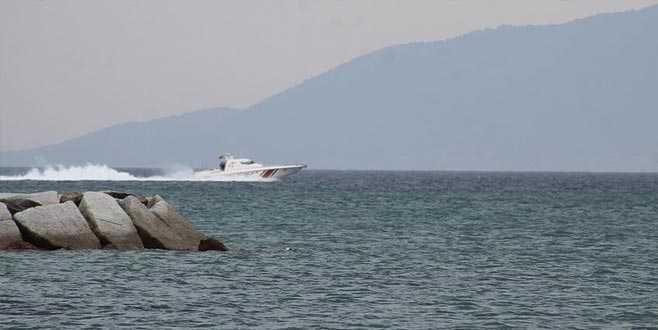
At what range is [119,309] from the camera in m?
24.8

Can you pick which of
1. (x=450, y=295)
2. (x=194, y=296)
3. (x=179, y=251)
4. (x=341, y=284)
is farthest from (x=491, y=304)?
(x=179, y=251)

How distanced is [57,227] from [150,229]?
3092mm

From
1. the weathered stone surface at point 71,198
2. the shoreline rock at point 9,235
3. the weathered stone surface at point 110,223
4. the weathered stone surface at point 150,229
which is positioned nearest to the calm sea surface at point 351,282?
the weathered stone surface at point 150,229

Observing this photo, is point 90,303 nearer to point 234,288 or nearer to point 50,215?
point 234,288

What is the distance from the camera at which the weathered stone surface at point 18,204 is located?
36812 mm

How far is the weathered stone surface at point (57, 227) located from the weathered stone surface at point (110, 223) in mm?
363

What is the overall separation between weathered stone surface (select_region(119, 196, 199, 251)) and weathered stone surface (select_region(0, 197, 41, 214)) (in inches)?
121

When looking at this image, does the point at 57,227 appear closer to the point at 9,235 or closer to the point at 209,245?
the point at 9,235

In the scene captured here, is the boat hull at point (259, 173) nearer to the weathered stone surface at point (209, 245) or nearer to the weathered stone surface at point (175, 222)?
the weathered stone surface at point (175, 222)

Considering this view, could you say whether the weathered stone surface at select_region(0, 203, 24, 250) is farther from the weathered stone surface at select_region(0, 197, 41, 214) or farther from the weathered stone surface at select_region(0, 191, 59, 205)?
the weathered stone surface at select_region(0, 191, 59, 205)

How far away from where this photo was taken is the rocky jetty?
117 feet

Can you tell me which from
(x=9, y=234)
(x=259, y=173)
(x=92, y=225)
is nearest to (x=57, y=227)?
(x=92, y=225)

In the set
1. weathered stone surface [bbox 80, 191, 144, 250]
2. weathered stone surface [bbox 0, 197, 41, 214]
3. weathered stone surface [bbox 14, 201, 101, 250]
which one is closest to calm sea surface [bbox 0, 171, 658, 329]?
weathered stone surface [bbox 14, 201, 101, 250]

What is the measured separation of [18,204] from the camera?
37.2 m
